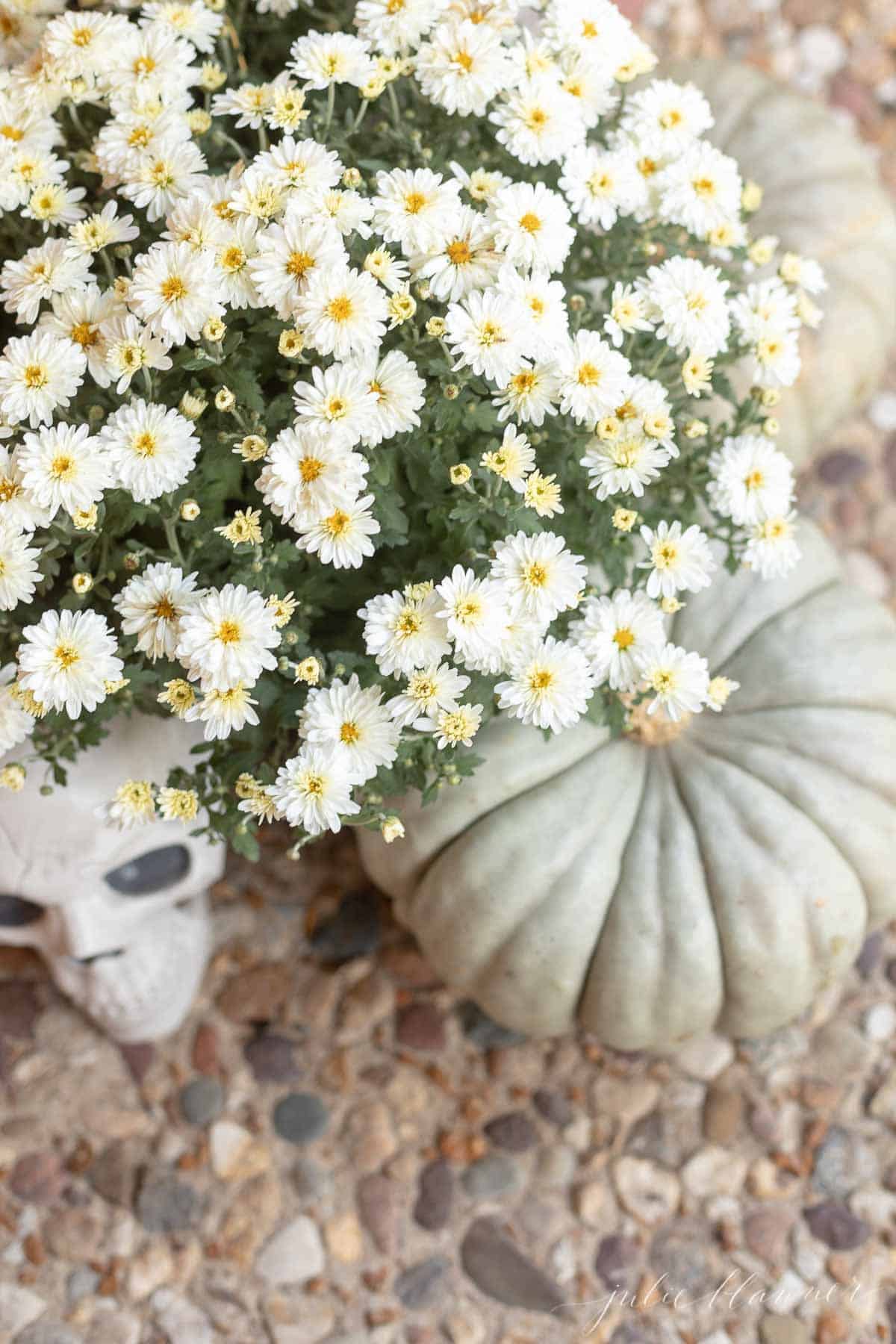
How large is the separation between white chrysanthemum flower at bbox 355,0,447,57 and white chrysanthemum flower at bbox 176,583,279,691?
443mm

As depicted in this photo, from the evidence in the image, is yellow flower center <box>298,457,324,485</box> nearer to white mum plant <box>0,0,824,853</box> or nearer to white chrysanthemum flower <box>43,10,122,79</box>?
white mum plant <box>0,0,824,853</box>

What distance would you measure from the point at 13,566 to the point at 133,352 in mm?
168

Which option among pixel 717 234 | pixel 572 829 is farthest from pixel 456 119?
pixel 572 829

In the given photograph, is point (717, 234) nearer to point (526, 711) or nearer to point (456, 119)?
point (456, 119)

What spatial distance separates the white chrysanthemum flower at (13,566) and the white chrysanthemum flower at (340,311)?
0.79ft

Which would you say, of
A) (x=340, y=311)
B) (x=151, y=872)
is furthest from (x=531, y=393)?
(x=151, y=872)

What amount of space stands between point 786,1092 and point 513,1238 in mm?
318

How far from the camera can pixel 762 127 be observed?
4.90 ft

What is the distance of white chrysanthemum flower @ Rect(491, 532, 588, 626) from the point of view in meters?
0.89

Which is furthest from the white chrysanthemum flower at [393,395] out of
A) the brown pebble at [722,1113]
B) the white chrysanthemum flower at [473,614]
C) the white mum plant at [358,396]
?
the brown pebble at [722,1113]

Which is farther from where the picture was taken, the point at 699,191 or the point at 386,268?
the point at 699,191

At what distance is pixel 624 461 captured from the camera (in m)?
0.93

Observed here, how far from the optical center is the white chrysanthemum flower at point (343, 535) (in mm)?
872

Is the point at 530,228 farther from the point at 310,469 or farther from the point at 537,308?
the point at 310,469
